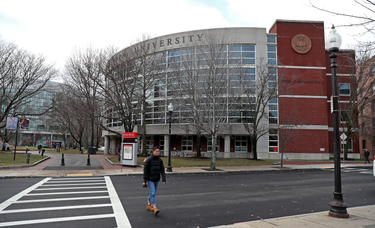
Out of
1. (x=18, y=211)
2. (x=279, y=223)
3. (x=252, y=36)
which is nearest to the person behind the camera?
(x=279, y=223)

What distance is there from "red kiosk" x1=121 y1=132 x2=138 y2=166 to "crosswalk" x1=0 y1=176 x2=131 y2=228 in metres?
11.3

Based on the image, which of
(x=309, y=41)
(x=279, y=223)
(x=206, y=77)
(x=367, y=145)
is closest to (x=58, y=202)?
(x=279, y=223)

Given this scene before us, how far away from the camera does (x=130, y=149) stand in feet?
71.3

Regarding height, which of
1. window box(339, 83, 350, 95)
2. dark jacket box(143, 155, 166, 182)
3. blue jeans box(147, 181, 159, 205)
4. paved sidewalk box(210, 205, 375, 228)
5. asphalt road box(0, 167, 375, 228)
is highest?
window box(339, 83, 350, 95)

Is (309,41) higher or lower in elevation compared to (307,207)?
Answer: higher

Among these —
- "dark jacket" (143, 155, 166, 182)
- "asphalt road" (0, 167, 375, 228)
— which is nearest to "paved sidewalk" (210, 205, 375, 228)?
"asphalt road" (0, 167, 375, 228)

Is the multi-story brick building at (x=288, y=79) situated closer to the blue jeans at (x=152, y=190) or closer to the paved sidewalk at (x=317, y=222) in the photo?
the blue jeans at (x=152, y=190)

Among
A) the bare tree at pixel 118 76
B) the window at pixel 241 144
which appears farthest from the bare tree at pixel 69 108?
the window at pixel 241 144

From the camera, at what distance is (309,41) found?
3612 cm

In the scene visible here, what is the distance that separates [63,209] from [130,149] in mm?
14383

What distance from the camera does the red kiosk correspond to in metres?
21.5

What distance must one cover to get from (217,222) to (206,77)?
17149mm

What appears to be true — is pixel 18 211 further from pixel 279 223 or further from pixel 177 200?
pixel 279 223

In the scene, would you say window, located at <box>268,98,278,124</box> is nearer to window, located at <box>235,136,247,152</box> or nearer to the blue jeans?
window, located at <box>235,136,247,152</box>
